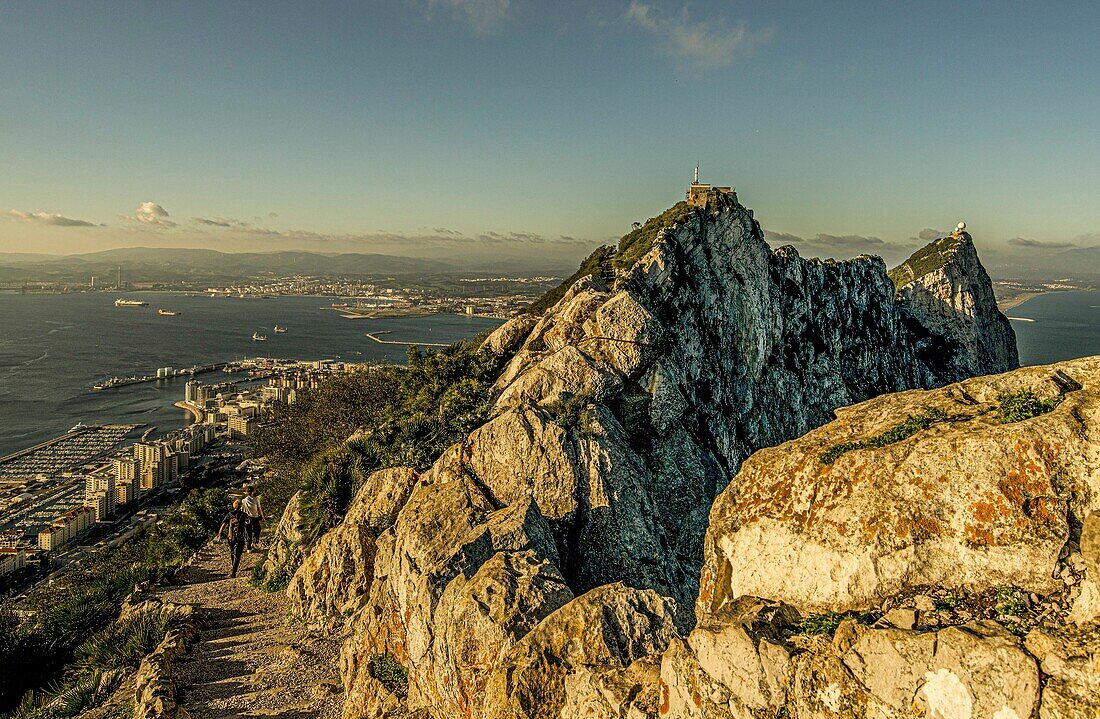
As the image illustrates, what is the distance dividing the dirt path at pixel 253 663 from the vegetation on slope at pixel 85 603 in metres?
2.27

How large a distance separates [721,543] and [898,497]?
6.99 ft

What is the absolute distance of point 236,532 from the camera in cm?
2119

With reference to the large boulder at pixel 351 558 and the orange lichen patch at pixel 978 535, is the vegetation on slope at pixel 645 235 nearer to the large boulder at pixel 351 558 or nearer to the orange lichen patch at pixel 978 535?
the large boulder at pixel 351 558

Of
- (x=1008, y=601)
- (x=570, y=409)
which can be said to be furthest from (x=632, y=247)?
(x=1008, y=601)

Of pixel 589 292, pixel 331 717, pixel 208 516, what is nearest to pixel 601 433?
pixel 589 292

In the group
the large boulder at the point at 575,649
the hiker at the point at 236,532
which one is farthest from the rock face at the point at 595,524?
the hiker at the point at 236,532

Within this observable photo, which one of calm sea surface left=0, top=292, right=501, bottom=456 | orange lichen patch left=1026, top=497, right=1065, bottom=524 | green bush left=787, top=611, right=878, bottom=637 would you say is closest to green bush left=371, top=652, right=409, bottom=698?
green bush left=787, top=611, right=878, bottom=637

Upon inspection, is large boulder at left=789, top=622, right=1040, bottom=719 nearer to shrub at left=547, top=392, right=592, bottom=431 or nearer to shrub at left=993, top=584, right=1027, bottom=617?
shrub at left=993, top=584, right=1027, bottom=617

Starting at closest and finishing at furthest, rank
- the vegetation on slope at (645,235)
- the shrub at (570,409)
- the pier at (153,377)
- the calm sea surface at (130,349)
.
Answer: the shrub at (570,409), the vegetation on slope at (645,235), the calm sea surface at (130,349), the pier at (153,377)

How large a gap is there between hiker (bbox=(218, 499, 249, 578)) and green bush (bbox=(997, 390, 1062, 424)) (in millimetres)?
21522

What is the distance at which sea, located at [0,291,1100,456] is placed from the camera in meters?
72.9

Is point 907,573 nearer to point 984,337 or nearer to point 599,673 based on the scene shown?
point 599,673

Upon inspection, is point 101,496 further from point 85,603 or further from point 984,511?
point 984,511

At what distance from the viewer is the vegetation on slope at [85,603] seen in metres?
16.4
